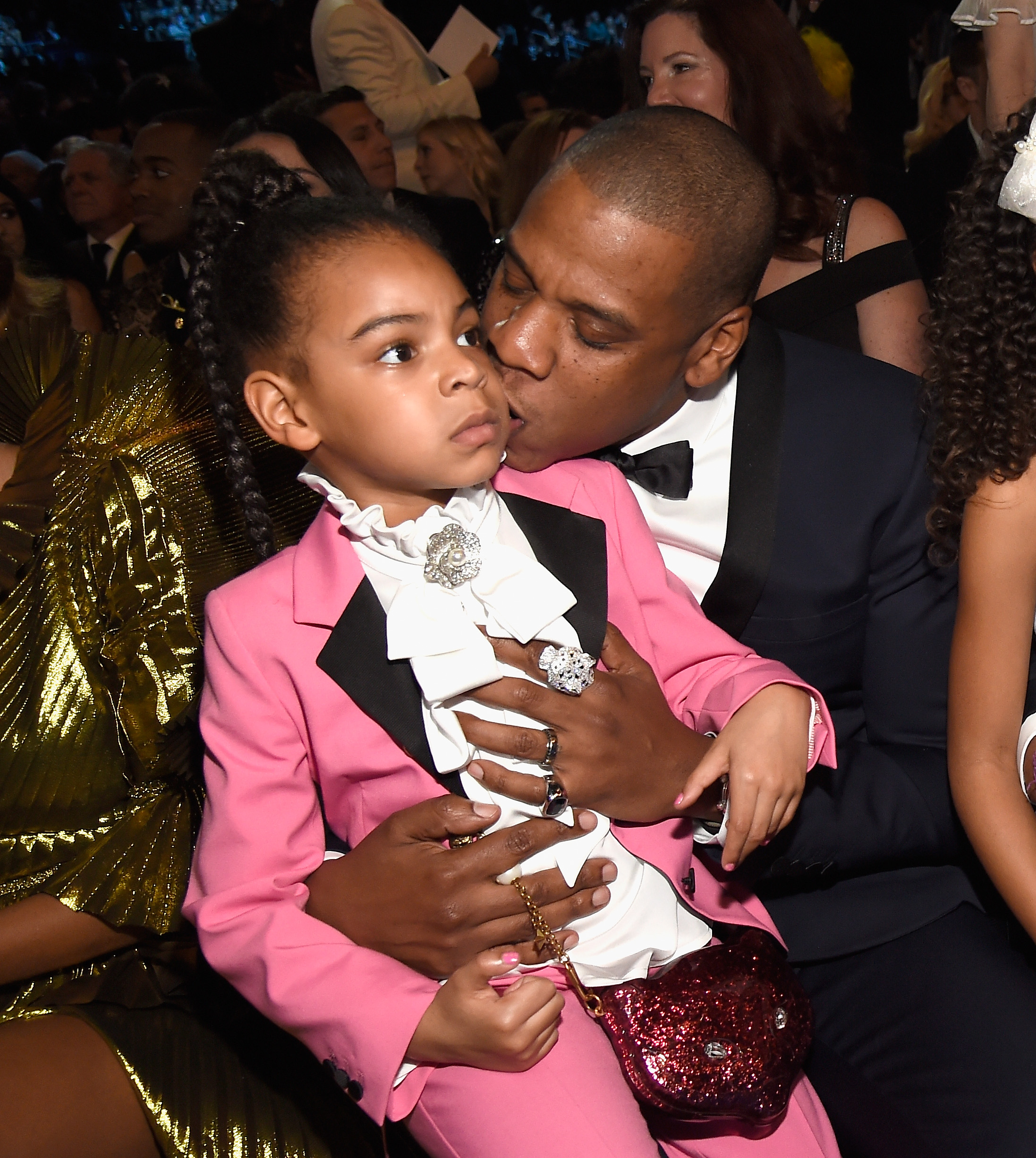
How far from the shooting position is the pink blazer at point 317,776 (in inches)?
50.4

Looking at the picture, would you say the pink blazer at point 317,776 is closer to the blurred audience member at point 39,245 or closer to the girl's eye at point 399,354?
the girl's eye at point 399,354

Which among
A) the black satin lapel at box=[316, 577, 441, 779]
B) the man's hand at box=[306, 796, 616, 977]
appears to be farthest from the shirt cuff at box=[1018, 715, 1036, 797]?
the black satin lapel at box=[316, 577, 441, 779]

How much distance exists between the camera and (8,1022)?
1440 mm

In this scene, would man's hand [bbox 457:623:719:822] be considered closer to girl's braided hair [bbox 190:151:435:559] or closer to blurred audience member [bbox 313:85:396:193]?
girl's braided hair [bbox 190:151:435:559]

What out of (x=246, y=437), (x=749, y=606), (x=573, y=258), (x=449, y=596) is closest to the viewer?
(x=449, y=596)

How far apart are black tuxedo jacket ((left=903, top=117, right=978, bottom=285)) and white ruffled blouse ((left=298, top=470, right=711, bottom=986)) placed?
290 cm

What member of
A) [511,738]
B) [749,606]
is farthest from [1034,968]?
[511,738]

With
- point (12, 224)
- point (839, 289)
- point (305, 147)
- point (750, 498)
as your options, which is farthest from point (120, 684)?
point (12, 224)

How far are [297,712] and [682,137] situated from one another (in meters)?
0.97

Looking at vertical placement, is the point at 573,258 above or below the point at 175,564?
above

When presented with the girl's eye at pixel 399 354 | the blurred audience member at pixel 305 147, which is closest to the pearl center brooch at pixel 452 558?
the girl's eye at pixel 399 354

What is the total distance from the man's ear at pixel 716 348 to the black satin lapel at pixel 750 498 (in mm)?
84

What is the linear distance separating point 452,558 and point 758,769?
45 cm

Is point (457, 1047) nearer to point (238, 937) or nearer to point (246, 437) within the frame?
point (238, 937)
